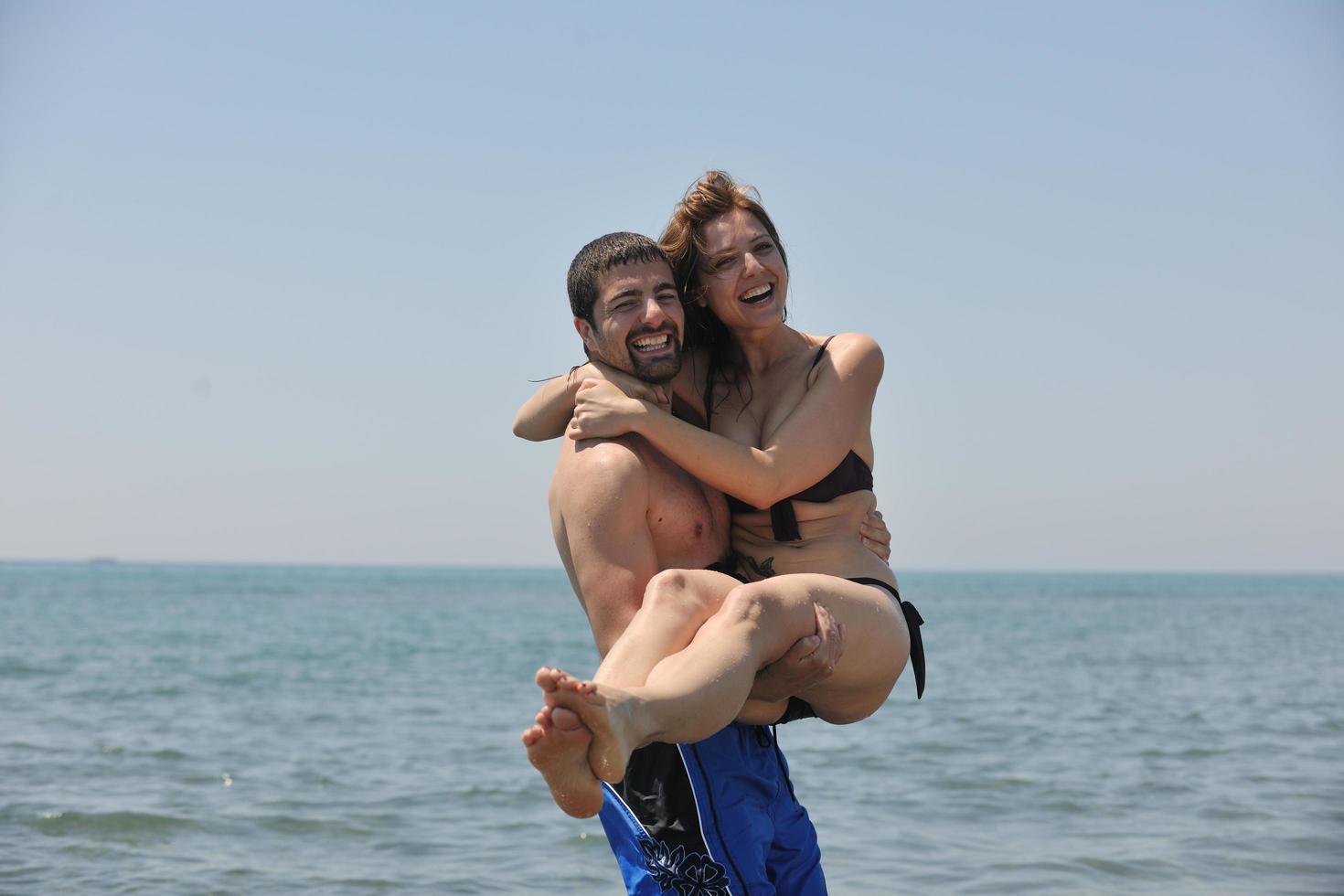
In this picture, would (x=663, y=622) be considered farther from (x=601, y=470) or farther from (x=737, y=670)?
(x=601, y=470)

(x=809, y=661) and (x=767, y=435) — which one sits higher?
(x=767, y=435)

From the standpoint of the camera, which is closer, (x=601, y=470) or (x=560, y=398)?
(x=601, y=470)

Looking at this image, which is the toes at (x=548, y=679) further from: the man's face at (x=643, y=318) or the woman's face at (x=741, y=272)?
the woman's face at (x=741, y=272)

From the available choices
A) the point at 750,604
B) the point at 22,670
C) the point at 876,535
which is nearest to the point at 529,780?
the point at 876,535

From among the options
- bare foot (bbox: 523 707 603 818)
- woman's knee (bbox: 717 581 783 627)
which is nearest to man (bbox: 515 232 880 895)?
woman's knee (bbox: 717 581 783 627)

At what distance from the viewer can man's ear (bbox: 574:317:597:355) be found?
14.7ft

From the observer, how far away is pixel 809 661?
147 inches

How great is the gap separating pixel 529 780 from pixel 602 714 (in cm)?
926

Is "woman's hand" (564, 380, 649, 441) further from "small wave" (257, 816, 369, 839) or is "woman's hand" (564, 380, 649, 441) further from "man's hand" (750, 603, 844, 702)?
"small wave" (257, 816, 369, 839)

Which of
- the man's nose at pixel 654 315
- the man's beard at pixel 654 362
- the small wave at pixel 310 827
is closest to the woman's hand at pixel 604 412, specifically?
the man's beard at pixel 654 362

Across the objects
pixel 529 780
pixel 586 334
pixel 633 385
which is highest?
pixel 586 334

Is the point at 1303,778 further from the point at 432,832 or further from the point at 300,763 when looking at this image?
the point at 300,763

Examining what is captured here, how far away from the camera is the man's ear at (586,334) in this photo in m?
4.49

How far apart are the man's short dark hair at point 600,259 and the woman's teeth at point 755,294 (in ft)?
0.95
